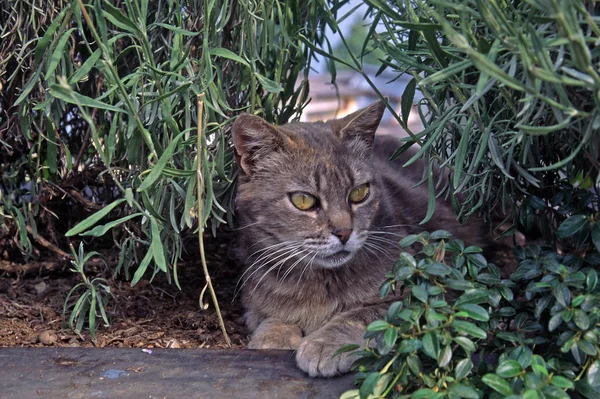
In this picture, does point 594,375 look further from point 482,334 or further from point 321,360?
point 321,360

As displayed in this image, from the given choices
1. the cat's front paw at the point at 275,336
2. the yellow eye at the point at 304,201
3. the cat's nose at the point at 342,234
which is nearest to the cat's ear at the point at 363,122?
the yellow eye at the point at 304,201

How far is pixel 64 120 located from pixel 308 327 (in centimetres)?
137

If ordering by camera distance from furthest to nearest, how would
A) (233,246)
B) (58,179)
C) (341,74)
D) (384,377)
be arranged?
(341,74), (233,246), (58,179), (384,377)

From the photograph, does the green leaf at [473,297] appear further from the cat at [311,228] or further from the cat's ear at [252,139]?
the cat's ear at [252,139]

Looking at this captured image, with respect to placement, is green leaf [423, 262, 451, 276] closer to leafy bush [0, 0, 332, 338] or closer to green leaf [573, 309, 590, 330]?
green leaf [573, 309, 590, 330]

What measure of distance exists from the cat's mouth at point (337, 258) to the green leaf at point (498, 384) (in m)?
0.96

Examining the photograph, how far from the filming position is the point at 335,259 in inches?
102

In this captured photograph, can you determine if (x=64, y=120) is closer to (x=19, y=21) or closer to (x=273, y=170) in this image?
(x=19, y=21)

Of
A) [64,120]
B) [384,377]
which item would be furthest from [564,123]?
[64,120]

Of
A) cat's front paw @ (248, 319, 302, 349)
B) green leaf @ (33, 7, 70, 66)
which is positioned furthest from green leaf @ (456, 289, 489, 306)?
green leaf @ (33, 7, 70, 66)

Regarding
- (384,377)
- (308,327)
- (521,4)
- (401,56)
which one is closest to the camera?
(384,377)

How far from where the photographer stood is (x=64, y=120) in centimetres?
312

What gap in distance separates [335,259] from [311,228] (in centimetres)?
14

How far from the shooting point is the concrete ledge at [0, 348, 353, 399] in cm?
211
